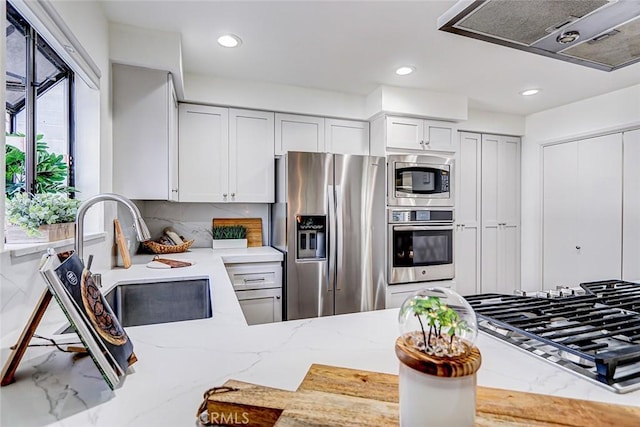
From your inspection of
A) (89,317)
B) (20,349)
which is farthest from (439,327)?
(20,349)

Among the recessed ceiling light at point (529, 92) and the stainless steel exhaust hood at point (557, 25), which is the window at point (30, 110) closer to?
the stainless steel exhaust hood at point (557, 25)

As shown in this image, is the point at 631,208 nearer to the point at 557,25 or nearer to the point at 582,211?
the point at 582,211

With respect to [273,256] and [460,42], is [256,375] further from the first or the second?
[460,42]

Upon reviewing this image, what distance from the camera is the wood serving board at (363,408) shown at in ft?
1.79

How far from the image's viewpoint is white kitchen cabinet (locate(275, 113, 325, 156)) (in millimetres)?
3151

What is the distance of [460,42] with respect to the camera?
7.34 ft

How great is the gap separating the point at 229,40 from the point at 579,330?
239 cm

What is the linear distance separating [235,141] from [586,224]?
3588 millimetres

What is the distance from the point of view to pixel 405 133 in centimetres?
319

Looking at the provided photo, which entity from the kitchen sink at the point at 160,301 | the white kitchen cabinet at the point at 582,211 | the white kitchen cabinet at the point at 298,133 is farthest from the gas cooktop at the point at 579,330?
the white kitchen cabinet at the point at 582,211

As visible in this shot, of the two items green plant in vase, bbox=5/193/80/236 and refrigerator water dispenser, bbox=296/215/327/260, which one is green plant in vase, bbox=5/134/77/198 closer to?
green plant in vase, bbox=5/193/80/236

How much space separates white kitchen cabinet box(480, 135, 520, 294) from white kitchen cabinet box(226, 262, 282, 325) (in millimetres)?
2499

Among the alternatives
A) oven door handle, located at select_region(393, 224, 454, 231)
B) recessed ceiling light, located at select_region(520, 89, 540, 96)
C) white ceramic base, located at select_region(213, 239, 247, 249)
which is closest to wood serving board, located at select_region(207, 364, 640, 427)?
oven door handle, located at select_region(393, 224, 454, 231)

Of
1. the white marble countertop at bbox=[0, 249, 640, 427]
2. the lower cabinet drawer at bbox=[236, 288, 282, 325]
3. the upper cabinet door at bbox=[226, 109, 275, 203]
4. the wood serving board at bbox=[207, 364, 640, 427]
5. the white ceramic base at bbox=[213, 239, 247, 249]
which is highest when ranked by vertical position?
the upper cabinet door at bbox=[226, 109, 275, 203]
